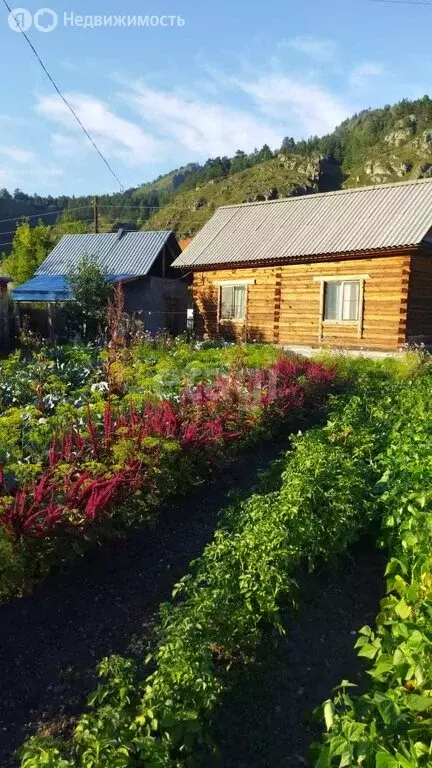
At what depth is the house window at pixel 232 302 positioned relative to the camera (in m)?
18.3

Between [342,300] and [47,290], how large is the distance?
10.6 metres

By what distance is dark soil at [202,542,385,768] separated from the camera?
2.77 meters

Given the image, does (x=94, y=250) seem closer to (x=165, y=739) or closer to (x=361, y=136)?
(x=165, y=739)

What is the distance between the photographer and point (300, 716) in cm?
297

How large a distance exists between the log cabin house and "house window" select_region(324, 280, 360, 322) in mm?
27

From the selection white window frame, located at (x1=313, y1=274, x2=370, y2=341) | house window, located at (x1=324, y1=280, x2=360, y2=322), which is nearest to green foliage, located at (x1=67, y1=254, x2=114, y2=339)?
white window frame, located at (x1=313, y1=274, x2=370, y2=341)

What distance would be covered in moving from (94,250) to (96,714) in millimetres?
22999

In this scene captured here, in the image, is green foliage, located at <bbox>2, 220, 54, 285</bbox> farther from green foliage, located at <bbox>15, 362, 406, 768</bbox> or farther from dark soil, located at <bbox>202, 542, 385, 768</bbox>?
dark soil, located at <bbox>202, 542, 385, 768</bbox>

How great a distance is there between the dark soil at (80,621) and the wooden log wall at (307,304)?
1122 cm

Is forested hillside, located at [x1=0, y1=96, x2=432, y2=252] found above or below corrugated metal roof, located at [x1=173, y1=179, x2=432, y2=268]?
above

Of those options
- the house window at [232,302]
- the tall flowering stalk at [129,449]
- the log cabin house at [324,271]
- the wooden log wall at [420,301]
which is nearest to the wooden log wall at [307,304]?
the log cabin house at [324,271]

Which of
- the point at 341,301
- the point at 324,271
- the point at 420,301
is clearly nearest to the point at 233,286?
the point at 324,271

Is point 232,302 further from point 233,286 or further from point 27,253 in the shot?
point 27,253

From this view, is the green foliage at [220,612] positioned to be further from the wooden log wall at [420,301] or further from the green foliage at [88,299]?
the green foliage at [88,299]
